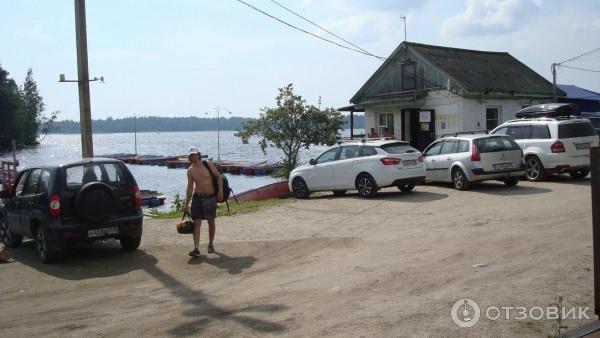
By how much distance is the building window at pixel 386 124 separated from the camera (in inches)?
1029

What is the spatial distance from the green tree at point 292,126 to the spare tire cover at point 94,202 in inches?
595

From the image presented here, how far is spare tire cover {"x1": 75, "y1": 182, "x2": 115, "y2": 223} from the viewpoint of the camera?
859 cm

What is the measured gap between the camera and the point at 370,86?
2809 cm


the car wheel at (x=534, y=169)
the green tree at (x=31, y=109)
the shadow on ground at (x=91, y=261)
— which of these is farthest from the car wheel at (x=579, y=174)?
the green tree at (x=31, y=109)

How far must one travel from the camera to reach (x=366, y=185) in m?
14.8

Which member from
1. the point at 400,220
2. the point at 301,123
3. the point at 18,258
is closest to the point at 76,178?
the point at 18,258

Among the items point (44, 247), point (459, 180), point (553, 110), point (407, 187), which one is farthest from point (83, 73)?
point (553, 110)

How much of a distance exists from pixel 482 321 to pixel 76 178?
22.1ft

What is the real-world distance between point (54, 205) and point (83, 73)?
5.28 metres

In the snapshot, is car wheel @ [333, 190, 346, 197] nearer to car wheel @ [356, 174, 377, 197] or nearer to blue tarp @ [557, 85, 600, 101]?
car wheel @ [356, 174, 377, 197]

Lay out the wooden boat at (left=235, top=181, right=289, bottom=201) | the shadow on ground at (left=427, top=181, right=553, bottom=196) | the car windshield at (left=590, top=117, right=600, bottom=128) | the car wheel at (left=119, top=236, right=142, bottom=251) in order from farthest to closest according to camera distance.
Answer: the car windshield at (left=590, top=117, right=600, bottom=128), the wooden boat at (left=235, top=181, right=289, bottom=201), the shadow on ground at (left=427, top=181, right=553, bottom=196), the car wheel at (left=119, top=236, right=142, bottom=251)

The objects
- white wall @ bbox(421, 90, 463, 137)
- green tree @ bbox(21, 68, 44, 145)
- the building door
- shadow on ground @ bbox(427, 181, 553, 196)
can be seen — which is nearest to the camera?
shadow on ground @ bbox(427, 181, 553, 196)

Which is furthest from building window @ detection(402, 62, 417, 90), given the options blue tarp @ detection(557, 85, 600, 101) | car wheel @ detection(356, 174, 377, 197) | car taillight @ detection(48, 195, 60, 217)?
car taillight @ detection(48, 195, 60, 217)

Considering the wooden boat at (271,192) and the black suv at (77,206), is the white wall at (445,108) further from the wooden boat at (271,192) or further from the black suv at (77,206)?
the black suv at (77,206)
